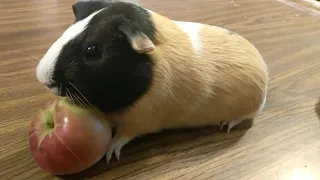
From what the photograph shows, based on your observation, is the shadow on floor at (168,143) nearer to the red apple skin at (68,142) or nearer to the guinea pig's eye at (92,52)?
the red apple skin at (68,142)

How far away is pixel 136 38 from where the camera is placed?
58cm

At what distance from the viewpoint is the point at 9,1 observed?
127 cm

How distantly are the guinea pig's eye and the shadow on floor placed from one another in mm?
178

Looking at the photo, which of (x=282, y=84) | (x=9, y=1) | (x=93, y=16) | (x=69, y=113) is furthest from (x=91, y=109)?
(x=9, y=1)

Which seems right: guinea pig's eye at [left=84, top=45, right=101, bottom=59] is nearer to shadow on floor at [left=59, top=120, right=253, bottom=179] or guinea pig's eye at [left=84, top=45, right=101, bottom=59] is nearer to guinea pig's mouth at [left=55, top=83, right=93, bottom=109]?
guinea pig's mouth at [left=55, top=83, right=93, bottom=109]

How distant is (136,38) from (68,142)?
175 millimetres

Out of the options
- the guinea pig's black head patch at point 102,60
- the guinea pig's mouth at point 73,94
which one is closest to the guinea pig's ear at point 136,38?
the guinea pig's black head patch at point 102,60

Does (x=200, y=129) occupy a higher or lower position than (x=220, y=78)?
lower

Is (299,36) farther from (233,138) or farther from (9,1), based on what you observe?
(9,1)

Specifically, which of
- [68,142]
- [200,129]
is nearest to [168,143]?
[200,129]

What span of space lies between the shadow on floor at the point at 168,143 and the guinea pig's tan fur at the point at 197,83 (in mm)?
24

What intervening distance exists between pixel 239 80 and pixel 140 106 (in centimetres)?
19

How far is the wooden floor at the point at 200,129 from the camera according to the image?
670 millimetres

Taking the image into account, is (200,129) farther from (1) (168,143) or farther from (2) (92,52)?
(2) (92,52)
